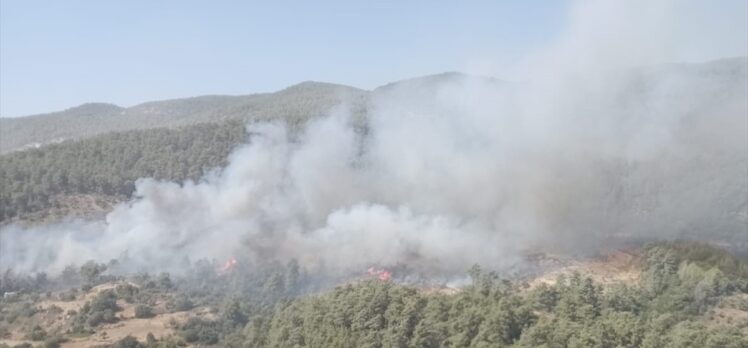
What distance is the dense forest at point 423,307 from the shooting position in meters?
34.1

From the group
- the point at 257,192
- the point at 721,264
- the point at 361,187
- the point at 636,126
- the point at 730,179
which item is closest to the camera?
the point at 721,264

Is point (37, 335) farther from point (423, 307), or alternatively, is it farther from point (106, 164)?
point (106, 164)

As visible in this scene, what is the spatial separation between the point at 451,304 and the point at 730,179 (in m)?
58.0

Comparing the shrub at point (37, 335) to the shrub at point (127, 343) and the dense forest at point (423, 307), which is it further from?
the shrub at point (127, 343)

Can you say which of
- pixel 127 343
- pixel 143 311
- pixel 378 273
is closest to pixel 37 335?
pixel 143 311

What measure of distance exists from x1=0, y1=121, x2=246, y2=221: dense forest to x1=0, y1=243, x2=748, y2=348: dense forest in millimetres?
29530

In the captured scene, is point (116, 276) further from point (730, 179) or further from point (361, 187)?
point (730, 179)

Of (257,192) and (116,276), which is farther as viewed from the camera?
(257,192)

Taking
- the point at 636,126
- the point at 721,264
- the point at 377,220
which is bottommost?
the point at 721,264

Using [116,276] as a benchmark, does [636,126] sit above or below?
above

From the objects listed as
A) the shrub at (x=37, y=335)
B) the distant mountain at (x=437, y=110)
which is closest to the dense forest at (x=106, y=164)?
the distant mountain at (x=437, y=110)

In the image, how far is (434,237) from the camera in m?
57.8

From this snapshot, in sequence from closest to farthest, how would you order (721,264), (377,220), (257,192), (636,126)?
(721,264) < (377,220) < (257,192) < (636,126)

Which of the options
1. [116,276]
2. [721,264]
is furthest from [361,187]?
[721,264]
